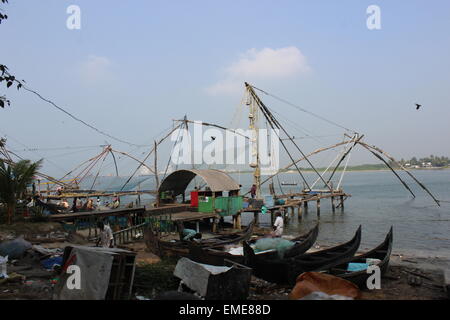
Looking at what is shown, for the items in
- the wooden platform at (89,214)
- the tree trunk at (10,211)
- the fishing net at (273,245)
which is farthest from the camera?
the wooden platform at (89,214)

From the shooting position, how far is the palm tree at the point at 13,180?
1412 centimetres

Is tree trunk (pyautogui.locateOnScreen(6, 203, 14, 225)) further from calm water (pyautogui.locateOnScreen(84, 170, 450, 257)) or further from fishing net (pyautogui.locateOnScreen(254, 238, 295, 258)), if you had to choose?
calm water (pyautogui.locateOnScreen(84, 170, 450, 257))

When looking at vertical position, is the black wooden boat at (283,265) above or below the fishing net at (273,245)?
below

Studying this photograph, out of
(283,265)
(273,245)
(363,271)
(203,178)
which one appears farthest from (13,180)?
(363,271)

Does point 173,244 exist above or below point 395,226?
above

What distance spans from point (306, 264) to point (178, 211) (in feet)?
37.4

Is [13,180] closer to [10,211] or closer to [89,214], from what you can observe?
[10,211]

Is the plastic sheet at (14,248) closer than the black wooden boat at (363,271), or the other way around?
the black wooden boat at (363,271)

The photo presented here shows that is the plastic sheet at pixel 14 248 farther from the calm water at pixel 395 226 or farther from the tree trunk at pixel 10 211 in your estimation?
the calm water at pixel 395 226

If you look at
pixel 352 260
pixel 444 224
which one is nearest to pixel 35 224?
pixel 352 260

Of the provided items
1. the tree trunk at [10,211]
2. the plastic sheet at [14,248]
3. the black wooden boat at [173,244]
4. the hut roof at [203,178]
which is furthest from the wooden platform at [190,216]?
the plastic sheet at [14,248]

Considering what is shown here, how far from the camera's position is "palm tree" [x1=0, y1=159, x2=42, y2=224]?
1412 cm

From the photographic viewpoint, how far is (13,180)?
14.4 meters
